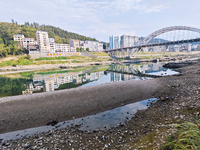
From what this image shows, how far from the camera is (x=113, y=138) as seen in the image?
5.32 m

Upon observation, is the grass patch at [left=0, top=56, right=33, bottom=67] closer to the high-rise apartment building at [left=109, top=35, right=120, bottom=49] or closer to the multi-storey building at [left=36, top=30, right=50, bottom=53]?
the multi-storey building at [left=36, top=30, right=50, bottom=53]

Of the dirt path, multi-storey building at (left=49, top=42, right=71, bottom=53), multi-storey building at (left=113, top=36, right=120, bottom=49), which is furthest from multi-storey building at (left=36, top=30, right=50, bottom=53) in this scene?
multi-storey building at (left=113, top=36, right=120, bottom=49)

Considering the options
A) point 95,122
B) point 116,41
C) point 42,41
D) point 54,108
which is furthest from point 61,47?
point 116,41

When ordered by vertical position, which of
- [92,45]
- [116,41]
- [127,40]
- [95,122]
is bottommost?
[95,122]

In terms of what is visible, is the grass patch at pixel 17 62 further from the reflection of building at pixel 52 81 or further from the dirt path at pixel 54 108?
the dirt path at pixel 54 108

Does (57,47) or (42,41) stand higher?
(42,41)

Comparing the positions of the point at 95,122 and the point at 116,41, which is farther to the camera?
the point at 116,41

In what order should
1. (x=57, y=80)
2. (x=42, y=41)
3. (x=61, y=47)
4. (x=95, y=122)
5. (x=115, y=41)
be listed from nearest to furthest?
(x=95, y=122) → (x=57, y=80) → (x=42, y=41) → (x=61, y=47) → (x=115, y=41)

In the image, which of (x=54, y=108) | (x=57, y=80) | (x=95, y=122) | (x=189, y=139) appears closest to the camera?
(x=189, y=139)

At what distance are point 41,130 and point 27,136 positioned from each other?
76 centimetres

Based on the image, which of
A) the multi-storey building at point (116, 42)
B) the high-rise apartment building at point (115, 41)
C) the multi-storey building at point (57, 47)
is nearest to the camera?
the multi-storey building at point (57, 47)

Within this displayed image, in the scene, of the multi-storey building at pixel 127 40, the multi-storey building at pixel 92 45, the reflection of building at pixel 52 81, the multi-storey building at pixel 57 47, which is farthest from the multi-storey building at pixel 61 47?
the multi-storey building at pixel 127 40

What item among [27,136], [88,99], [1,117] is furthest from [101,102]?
[1,117]

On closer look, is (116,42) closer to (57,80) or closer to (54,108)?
(57,80)
